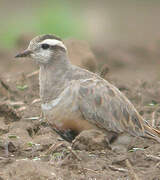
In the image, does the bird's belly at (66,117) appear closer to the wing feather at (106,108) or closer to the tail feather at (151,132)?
the wing feather at (106,108)

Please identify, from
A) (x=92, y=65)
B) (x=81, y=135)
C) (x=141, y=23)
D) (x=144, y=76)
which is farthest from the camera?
(x=141, y=23)

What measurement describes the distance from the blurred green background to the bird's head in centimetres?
829

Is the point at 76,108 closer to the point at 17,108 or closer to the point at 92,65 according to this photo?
the point at 17,108

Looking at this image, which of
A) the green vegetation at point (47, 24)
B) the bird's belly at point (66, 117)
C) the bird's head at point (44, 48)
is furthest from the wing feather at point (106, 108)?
the green vegetation at point (47, 24)

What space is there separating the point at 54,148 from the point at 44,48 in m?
1.45

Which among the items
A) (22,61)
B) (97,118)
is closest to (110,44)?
(22,61)

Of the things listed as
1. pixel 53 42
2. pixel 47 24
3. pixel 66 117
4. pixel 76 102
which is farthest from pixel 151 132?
pixel 47 24

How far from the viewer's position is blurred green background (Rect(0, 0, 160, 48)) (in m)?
18.9

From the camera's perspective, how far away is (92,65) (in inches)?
486

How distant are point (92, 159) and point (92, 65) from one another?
4.14 m

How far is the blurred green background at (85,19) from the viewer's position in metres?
18.9

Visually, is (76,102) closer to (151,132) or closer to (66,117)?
(66,117)

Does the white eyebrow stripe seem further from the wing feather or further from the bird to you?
the wing feather

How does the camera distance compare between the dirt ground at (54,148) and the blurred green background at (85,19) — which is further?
the blurred green background at (85,19)
